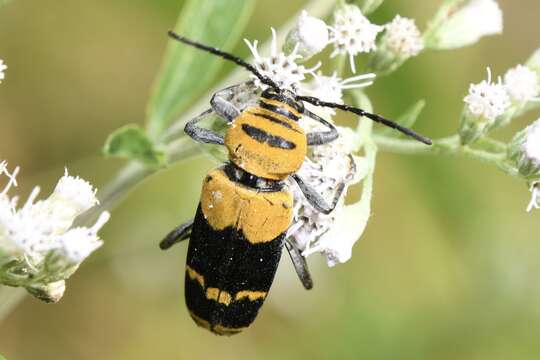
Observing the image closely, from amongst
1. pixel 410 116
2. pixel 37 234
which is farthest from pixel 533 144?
pixel 37 234

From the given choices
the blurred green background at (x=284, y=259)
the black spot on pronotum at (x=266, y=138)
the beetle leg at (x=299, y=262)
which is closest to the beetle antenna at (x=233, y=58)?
the black spot on pronotum at (x=266, y=138)

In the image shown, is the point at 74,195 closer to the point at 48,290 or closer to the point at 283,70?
the point at 48,290

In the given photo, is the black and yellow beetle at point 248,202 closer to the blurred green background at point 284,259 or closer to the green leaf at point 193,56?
the green leaf at point 193,56

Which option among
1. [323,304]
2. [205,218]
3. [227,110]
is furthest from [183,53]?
[323,304]

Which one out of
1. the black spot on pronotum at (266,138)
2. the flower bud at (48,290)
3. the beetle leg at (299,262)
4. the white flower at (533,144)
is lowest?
the flower bud at (48,290)

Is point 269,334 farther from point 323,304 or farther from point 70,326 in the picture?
point 70,326

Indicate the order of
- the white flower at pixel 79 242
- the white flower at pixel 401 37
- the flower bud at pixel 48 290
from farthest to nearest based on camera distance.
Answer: the white flower at pixel 401 37 < the flower bud at pixel 48 290 < the white flower at pixel 79 242

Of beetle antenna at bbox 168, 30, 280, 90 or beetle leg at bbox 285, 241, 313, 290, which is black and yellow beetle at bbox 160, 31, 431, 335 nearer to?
beetle antenna at bbox 168, 30, 280, 90
